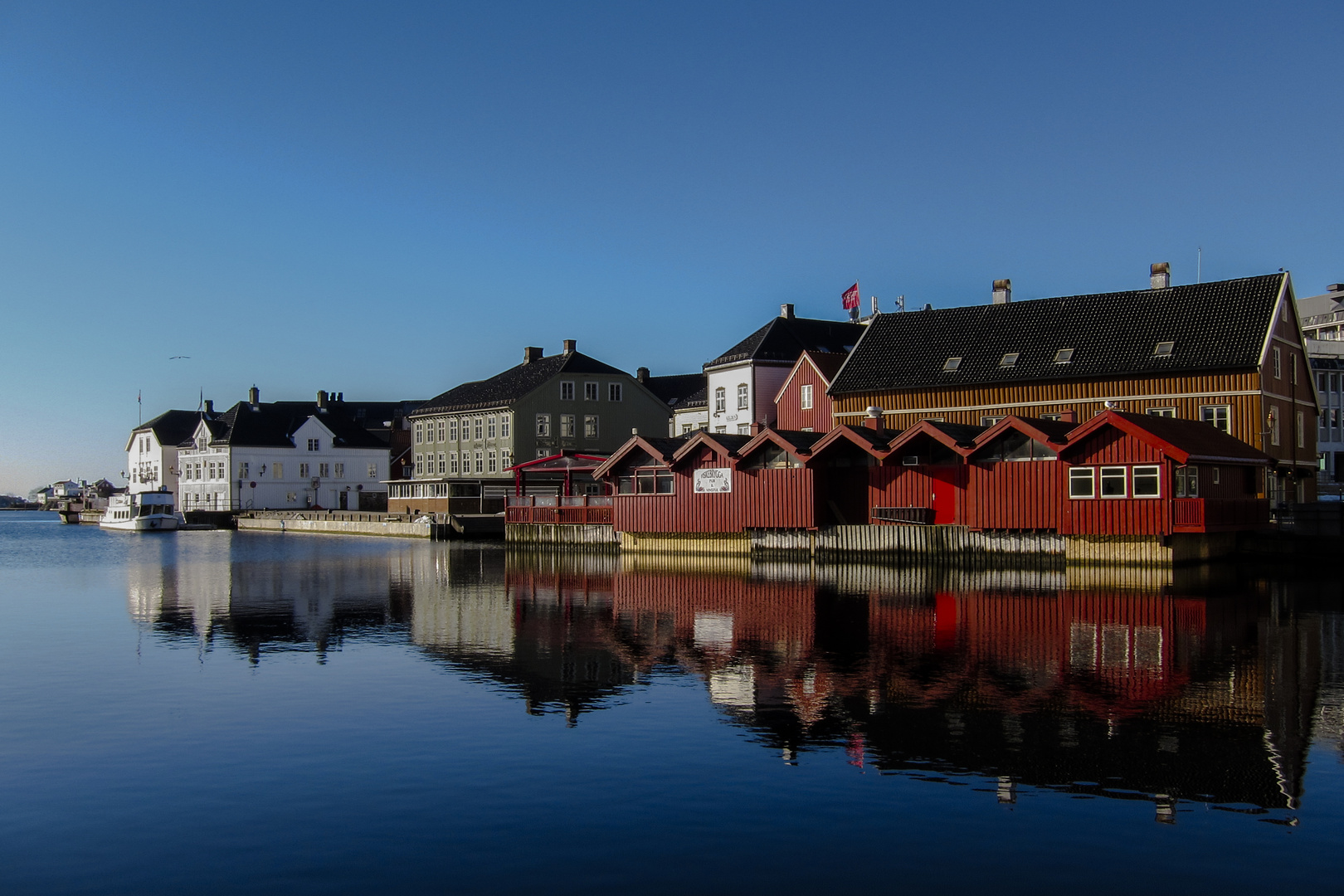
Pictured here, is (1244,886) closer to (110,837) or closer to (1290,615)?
(110,837)

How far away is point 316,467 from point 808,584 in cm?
7812

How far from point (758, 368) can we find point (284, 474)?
192ft

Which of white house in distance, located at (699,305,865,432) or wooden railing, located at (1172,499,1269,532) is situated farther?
white house in distance, located at (699,305,865,432)

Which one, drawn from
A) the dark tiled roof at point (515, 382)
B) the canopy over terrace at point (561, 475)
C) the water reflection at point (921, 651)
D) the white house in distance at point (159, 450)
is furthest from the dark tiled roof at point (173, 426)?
the water reflection at point (921, 651)

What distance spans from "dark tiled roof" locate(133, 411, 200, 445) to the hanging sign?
84.0 metres

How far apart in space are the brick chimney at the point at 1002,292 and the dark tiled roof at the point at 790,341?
30.3 ft

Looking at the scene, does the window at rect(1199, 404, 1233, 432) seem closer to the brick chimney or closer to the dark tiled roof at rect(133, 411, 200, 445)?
the brick chimney

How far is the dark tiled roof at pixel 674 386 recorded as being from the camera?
303 ft

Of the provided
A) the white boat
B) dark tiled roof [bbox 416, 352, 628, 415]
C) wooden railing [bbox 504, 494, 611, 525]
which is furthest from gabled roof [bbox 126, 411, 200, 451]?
wooden railing [bbox 504, 494, 611, 525]

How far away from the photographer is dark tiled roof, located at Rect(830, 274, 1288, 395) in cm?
4388

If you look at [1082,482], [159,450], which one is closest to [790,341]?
[1082,482]

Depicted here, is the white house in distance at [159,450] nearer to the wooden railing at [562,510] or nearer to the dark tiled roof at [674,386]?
the dark tiled roof at [674,386]

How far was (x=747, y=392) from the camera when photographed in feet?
198

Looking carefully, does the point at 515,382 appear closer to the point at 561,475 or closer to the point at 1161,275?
the point at 561,475
